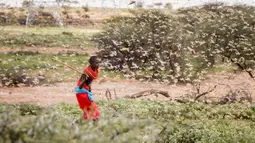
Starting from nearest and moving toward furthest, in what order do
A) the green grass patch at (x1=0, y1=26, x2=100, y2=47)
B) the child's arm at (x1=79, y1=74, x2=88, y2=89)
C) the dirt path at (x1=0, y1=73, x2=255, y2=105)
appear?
the child's arm at (x1=79, y1=74, x2=88, y2=89) → the dirt path at (x1=0, y1=73, x2=255, y2=105) → the green grass patch at (x1=0, y1=26, x2=100, y2=47)

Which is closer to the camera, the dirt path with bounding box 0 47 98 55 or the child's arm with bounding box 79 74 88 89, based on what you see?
the child's arm with bounding box 79 74 88 89

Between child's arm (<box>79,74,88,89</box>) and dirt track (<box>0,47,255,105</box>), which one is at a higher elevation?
child's arm (<box>79,74,88,89</box>)

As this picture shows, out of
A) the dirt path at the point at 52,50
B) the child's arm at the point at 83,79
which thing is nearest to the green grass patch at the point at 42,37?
the dirt path at the point at 52,50

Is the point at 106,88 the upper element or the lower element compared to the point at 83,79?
lower

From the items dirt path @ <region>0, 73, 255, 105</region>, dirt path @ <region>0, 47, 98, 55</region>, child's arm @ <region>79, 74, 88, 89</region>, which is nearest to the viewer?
child's arm @ <region>79, 74, 88, 89</region>

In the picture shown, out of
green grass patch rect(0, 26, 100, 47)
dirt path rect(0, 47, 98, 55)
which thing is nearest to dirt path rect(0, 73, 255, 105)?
dirt path rect(0, 47, 98, 55)

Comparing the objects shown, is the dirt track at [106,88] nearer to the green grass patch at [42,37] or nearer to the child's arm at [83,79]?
the child's arm at [83,79]

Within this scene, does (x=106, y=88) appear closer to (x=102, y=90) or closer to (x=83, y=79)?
(x=102, y=90)

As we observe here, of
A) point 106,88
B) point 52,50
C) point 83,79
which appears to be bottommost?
point 106,88

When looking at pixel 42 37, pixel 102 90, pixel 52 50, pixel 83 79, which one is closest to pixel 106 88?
pixel 102 90

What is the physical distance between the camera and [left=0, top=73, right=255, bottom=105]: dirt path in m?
18.4

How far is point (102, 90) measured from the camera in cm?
2145

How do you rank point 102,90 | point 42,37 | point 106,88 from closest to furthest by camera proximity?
point 102,90 → point 106,88 → point 42,37

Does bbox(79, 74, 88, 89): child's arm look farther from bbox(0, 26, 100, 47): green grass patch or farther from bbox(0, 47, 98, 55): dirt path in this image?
bbox(0, 26, 100, 47): green grass patch
